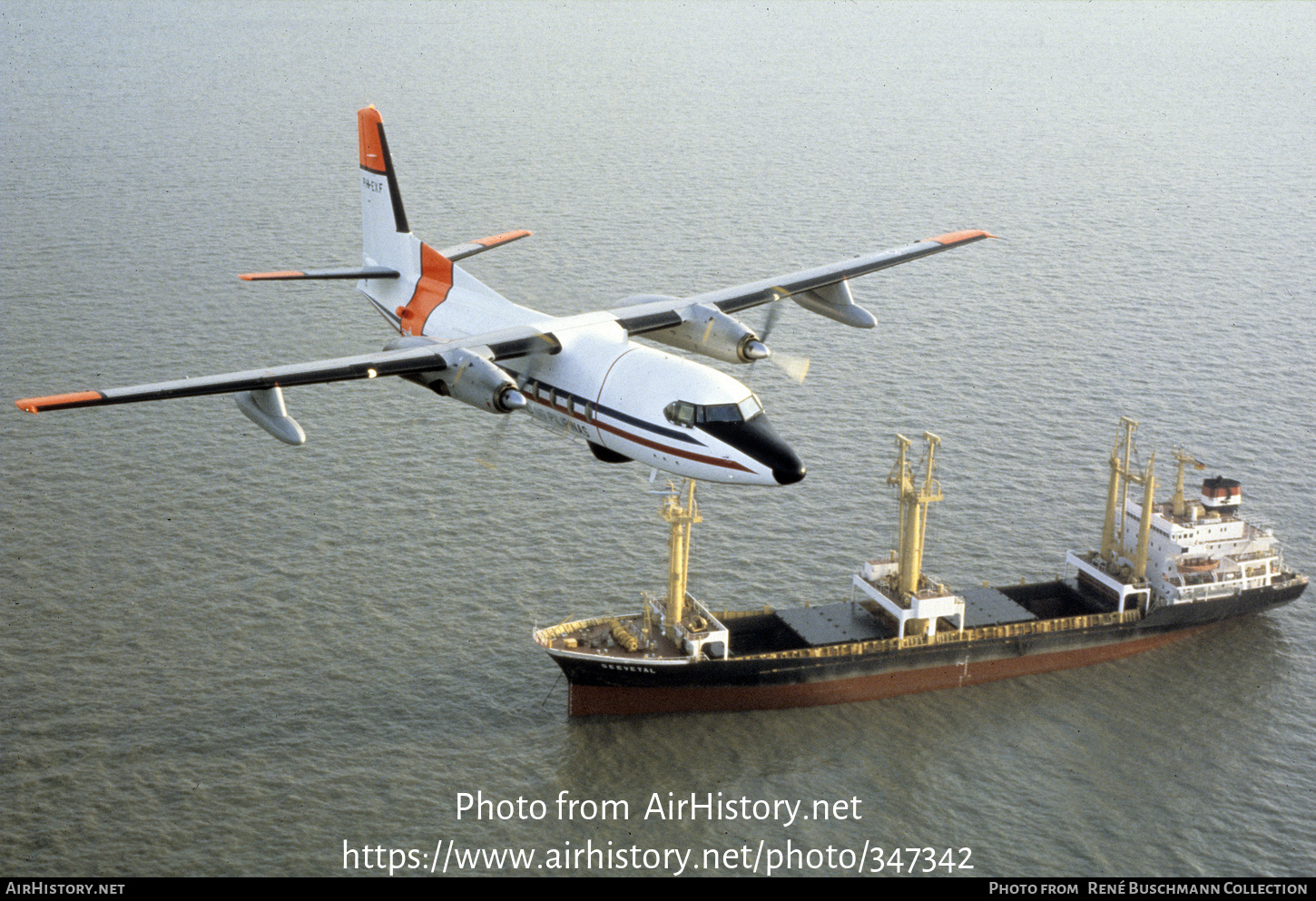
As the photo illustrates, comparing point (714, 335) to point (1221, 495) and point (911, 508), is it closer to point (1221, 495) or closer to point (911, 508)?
point (911, 508)

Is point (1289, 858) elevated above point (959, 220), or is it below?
below

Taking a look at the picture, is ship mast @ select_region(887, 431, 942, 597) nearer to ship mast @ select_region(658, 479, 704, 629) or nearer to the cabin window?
ship mast @ select_region(658, 479, 704, 629)

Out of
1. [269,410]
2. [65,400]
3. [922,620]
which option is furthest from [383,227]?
[922,620]

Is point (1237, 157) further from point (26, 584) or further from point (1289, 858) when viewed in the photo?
point (26, 584)

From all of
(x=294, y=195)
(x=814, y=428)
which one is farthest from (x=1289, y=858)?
(x=294, y=195)

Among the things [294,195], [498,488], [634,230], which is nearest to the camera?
[498,488]

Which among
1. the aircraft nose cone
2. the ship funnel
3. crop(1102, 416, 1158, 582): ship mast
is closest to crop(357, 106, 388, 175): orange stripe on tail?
the aircraft nose cone

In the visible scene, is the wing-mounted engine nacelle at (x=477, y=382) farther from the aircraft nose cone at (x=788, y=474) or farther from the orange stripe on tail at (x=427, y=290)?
the orange stripe on tail at (x=427, y=290)
